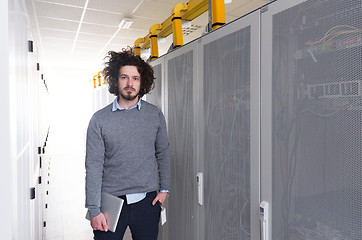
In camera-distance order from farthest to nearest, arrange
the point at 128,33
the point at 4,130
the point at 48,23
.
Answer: the point at 128,33 < the point at 48,23 < the point at 4,130

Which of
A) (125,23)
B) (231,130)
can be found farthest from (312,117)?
(125,23)

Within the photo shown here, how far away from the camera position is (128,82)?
5.32 ft

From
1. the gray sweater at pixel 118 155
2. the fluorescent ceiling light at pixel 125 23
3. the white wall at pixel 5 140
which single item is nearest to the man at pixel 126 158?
the gray sweater at pixel 118 155

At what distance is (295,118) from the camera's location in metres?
0.95

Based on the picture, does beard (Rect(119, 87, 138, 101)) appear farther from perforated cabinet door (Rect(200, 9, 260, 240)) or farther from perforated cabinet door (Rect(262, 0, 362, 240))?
perforated cabinet door (Rect(262, 0, 362, 240))

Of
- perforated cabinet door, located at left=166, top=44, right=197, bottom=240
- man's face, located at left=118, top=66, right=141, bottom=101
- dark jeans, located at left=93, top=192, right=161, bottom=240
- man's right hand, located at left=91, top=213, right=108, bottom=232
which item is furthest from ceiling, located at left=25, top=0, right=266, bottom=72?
man's right hand, located at left=91, top=213, right=108, bottom=232

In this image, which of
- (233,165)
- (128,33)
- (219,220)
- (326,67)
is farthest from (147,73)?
(128,33)

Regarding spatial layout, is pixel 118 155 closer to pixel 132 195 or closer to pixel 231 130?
pixel 132 195

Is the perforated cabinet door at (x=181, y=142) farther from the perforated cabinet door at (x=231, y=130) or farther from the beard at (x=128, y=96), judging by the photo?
the beard at (x=128, y=96)

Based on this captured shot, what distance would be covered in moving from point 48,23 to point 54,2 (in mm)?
987

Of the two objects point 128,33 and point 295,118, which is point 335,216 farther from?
point 128,33

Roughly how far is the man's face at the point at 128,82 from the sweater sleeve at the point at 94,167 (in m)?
0.24

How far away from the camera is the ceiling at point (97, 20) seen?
12.2 feet

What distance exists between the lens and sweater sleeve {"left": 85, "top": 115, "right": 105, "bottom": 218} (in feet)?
4.93
